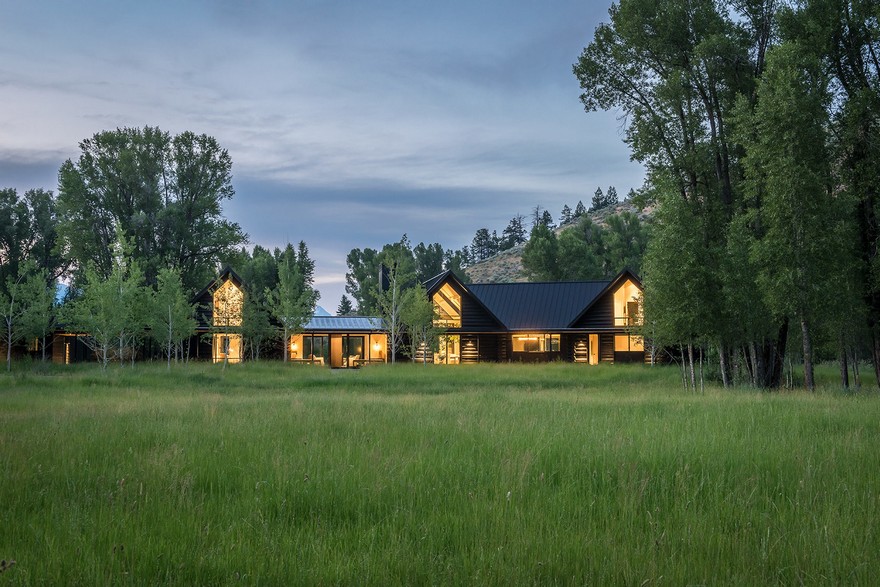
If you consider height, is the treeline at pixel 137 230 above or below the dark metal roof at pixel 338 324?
above

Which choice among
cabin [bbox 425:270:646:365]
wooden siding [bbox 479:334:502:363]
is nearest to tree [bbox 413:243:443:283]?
cabin [bbox 425:270:646:365]

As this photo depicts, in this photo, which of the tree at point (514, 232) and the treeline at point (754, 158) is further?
the tree at point (514, 232)

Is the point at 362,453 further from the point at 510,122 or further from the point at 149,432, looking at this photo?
the point at 510,122

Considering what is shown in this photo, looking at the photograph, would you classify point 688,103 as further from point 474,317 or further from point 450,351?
point 450,351

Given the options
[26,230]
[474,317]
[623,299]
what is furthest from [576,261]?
[26,230]

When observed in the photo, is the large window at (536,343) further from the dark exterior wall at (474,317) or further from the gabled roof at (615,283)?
the gabled roof at (615,283)

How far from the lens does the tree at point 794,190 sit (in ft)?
68.7

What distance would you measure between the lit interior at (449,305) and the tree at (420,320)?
12.2 feet

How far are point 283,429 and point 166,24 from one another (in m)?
18.3

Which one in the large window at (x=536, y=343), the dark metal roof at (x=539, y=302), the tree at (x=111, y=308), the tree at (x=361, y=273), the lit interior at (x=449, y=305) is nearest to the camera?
the tree at (x=111, y=308)

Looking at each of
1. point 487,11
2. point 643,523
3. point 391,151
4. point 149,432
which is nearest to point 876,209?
point 487,11

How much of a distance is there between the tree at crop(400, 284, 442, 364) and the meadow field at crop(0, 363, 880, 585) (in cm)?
2957

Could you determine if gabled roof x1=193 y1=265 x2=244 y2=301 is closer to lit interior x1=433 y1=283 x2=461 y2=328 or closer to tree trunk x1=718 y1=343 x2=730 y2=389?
lit interior x1=433 y1=283 x2=461 y2=328

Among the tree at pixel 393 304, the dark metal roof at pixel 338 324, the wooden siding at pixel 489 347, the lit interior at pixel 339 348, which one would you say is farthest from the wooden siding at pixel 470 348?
the dark metal roof at pixel 338 324
